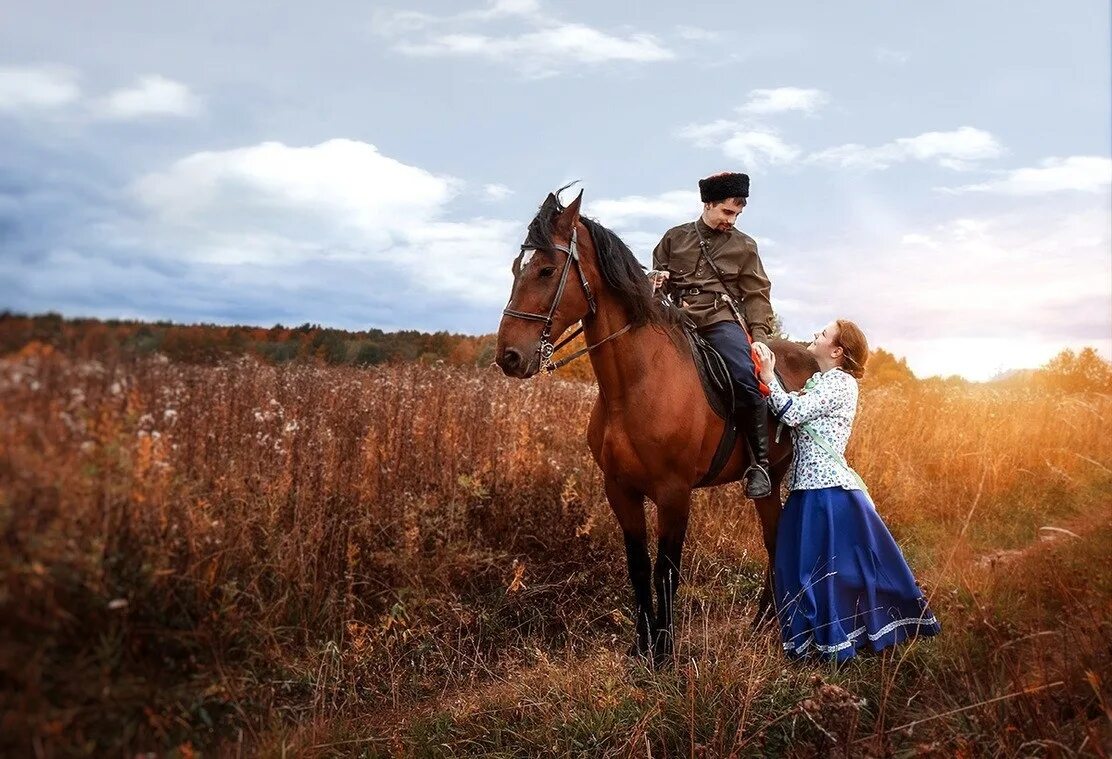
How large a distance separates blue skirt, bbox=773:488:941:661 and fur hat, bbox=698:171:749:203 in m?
1.93

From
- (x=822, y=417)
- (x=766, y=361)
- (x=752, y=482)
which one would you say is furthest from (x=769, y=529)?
Result: (x=766, y=361)

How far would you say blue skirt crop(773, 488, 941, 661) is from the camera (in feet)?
14.7

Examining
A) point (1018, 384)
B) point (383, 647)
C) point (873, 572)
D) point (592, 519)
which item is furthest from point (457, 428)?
point (1018, 384)

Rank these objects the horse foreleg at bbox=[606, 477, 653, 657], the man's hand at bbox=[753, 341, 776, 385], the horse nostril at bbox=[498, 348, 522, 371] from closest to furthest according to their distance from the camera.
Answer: the horse nostril at bbox=[498, 348, 522, 371], the horse foreleg at bbox=[606, 477, 653, 657], the man's hand at bbox=[753, 341, 776, 385]

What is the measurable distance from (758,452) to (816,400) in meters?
0.48

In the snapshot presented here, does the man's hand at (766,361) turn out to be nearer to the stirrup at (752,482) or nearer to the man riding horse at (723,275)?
the man riding horse at (723,275)

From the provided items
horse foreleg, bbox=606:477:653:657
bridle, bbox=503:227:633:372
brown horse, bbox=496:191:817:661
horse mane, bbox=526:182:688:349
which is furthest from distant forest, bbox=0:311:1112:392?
horse foreleg, bbox=606:477:653:657

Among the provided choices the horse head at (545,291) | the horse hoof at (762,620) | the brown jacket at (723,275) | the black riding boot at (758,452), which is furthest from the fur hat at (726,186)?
the horse hoof at (762,620)

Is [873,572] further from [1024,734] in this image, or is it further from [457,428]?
[457,428]

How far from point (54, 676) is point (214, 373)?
Answer: 3.72 feet

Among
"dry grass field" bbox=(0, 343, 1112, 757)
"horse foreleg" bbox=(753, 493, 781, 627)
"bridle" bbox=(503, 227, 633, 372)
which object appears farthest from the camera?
"horse foreleg" bbox=(753, 493, 781, 627)

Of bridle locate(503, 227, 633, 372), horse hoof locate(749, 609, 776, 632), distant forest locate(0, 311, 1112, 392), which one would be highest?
bridle locate(503, 227, 633, 372)

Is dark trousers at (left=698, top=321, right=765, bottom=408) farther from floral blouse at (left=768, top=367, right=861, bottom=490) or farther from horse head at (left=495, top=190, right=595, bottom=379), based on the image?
horse head at (left=495, top=190, right=595, bottom=379)

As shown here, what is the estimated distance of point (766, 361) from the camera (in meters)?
4.86
